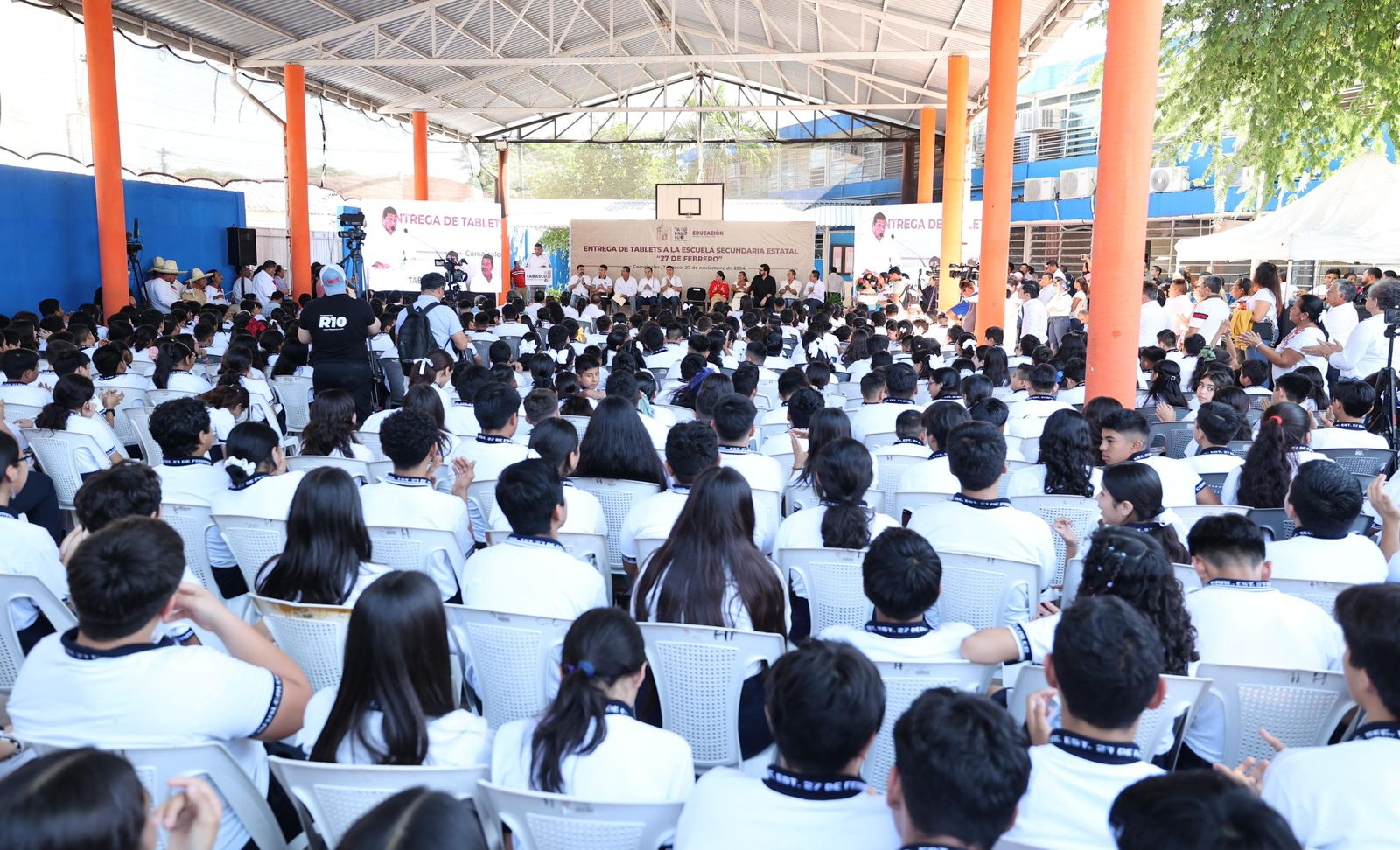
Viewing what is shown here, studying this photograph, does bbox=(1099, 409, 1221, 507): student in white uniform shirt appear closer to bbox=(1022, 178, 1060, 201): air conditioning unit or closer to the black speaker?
the black speaker

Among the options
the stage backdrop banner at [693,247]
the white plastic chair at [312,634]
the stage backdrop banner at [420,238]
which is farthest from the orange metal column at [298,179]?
the white plastic chair at [312,634]

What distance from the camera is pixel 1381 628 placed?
2.00 metres

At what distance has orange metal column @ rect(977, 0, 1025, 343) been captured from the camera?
455 inches

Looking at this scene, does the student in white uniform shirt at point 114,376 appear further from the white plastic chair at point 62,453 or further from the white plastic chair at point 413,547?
the white plastic chair at point 413,547

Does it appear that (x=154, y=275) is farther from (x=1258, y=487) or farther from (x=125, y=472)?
(x=1258, y=487)

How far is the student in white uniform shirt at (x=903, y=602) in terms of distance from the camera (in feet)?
8.11

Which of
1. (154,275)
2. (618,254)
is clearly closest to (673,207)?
(618,254)

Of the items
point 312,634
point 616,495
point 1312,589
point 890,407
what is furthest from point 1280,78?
point 312,634

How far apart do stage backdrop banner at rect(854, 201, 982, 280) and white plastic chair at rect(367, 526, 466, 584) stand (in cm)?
1398

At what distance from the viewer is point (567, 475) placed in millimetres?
4402

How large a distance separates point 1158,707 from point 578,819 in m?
1.26

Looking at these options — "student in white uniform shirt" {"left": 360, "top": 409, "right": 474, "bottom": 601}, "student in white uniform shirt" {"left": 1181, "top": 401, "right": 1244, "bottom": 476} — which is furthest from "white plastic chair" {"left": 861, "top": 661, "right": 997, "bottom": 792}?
"student in white uniform shirt" {"left": 1181, "top": 401, "right": 1244, "bottom": 476}

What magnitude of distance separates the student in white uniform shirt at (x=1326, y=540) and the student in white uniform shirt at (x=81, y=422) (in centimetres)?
473

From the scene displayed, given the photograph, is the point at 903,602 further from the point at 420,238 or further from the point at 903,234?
the point at 420,238
